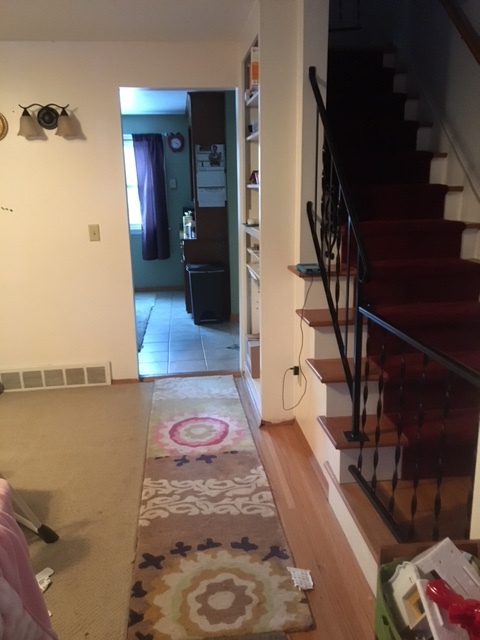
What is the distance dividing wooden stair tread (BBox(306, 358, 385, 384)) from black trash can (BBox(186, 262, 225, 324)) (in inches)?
113

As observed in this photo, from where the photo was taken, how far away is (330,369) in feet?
7.50

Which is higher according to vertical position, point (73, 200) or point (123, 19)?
point (123, 19)

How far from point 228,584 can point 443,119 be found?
9.58 ft

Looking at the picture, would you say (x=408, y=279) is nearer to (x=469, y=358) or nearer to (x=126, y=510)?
(x=469, y=358)

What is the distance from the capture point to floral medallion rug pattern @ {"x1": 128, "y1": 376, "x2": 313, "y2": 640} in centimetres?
162

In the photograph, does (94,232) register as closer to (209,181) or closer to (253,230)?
(253,230)

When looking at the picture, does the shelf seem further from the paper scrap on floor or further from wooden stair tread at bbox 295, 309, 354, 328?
the paper scrap on floor

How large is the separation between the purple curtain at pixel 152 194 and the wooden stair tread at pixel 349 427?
198 inches

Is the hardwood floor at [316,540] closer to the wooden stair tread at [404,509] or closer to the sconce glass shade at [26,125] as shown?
the wooden stair tread at [404,509]

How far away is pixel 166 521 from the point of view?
6.93ft

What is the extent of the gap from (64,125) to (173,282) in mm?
4115

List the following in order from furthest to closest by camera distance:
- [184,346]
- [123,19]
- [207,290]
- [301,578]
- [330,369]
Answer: [207,290], [184,346], [123,19], [330,369], [301,578]

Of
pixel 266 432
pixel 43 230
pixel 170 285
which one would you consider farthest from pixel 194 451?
pixel 170 285

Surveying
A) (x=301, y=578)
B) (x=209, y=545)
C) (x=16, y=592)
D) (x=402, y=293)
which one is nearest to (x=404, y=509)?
(x=301, y=578)
